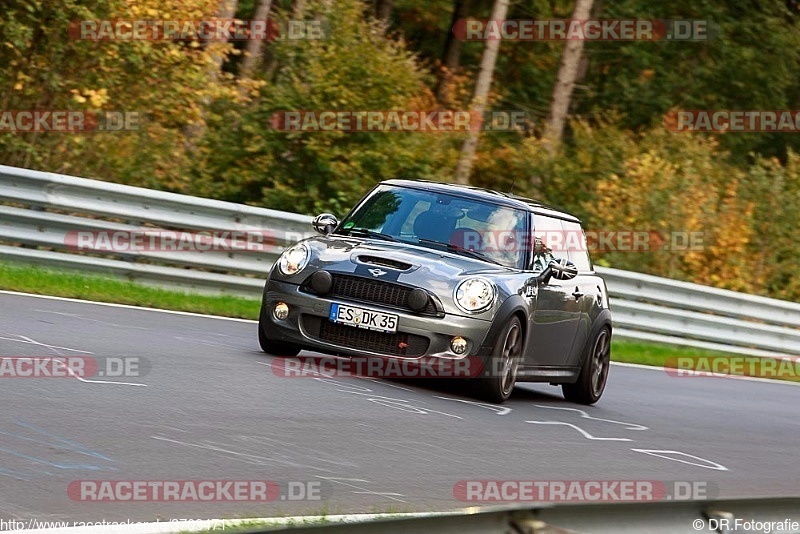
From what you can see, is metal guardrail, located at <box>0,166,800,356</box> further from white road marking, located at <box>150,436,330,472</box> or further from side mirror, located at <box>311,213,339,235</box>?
white road marking, located at <box>150,436,330,472</box>

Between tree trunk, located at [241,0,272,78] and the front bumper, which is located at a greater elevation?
tree trunk, located at [241,0,272,78]

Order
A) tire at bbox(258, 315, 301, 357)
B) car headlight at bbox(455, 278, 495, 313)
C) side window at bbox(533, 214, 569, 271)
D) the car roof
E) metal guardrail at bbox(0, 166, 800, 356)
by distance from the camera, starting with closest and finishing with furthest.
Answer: car headlight at bbox(455, 278, 495, 313), tire at bbox(258, 315, 301, 357), side window at bbox(533, 214, 569, 271), the car roof, metal guardrail at bbox(0, 166, 800, 356)

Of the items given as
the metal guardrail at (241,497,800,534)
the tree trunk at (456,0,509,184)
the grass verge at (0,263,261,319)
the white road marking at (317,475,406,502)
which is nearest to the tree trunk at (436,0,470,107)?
the tree trunk at (456,0,509,184)

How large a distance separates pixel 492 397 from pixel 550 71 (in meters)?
35.8

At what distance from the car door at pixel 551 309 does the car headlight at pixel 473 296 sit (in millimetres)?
812

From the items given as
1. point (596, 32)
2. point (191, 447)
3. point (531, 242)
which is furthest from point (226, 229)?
point (596, 32)

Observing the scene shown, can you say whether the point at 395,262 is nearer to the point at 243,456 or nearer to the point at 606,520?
the point at 243,456

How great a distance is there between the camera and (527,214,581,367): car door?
11555 mm

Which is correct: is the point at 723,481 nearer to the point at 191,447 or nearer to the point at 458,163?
the point at 191,447

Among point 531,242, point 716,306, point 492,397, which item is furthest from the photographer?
point 716,306

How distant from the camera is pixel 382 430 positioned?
8.84 meters

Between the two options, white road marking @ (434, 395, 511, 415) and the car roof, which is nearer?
white road marking @ (434, 395, 511, 415)

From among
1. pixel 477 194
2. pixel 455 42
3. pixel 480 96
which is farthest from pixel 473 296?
pixel 455 42

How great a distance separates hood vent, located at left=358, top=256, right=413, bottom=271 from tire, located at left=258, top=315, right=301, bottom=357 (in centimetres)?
95
